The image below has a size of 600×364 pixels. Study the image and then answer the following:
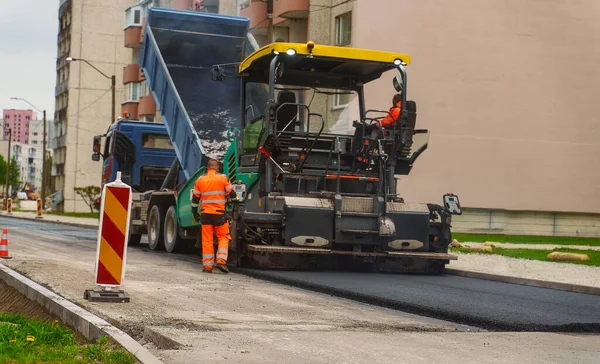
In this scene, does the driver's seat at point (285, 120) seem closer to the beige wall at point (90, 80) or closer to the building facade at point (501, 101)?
the building facade at point (501, 101)

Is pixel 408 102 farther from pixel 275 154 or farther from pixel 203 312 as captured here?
pixel 203 312

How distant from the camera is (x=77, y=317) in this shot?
7.81m

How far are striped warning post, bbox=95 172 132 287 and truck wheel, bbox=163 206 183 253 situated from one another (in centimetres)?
890

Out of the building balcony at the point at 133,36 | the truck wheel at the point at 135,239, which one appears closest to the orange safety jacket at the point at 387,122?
the truck wheel at the point at 135,239

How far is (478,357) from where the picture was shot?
7082mm

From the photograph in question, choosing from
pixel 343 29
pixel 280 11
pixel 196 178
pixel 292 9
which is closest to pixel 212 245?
pixel 196 178

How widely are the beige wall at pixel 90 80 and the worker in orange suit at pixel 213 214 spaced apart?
200 ft

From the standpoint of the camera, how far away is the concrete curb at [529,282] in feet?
44.7

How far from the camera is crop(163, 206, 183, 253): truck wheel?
18.4 m

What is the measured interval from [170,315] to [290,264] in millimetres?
6154

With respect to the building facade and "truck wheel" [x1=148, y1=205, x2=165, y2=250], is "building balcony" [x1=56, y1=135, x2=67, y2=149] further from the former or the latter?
"truck wheel" [x1=148, y1=205, x2=165, y2=250]

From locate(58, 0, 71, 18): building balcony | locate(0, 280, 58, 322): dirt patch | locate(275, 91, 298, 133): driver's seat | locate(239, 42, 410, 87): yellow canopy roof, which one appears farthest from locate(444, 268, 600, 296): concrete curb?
locate(58, 0, 71, 18): building balcony

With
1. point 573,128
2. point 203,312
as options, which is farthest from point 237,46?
point 573,128

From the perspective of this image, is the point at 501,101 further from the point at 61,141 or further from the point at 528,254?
the point at 61,141
